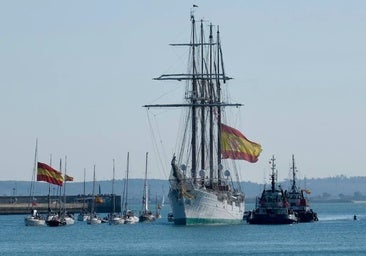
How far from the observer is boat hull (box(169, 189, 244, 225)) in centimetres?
16475

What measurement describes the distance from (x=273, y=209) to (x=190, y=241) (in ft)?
152

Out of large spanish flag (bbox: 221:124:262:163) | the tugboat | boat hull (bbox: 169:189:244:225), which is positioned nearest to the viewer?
boat hull (bbox: 169:189:244:225)

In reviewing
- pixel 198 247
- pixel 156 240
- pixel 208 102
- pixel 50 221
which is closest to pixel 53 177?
pixel 50 221

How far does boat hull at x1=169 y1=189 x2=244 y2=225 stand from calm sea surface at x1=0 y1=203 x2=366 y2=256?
6.39 feet

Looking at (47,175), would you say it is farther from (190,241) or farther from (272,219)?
(190,241)

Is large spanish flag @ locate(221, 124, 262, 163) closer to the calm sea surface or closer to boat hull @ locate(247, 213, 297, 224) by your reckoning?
the calm sea surface

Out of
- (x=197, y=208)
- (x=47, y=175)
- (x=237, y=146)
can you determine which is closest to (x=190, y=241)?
(x=197, y=208)

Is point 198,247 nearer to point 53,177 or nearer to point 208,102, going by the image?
point 208,102

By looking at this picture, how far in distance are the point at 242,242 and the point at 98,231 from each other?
142 feet

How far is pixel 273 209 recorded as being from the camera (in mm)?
183625

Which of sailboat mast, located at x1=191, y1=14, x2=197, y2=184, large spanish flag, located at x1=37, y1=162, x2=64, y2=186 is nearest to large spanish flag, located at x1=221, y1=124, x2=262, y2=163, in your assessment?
sailboat mast, located at x1=191, y1=14, x2=197, y2=184

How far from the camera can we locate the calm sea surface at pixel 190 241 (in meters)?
127

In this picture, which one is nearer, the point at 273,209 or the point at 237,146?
the point at 237,146

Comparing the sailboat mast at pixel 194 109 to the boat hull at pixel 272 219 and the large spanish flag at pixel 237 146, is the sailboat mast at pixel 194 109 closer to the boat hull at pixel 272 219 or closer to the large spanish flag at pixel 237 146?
the large spanish flag at pixel 237 146
